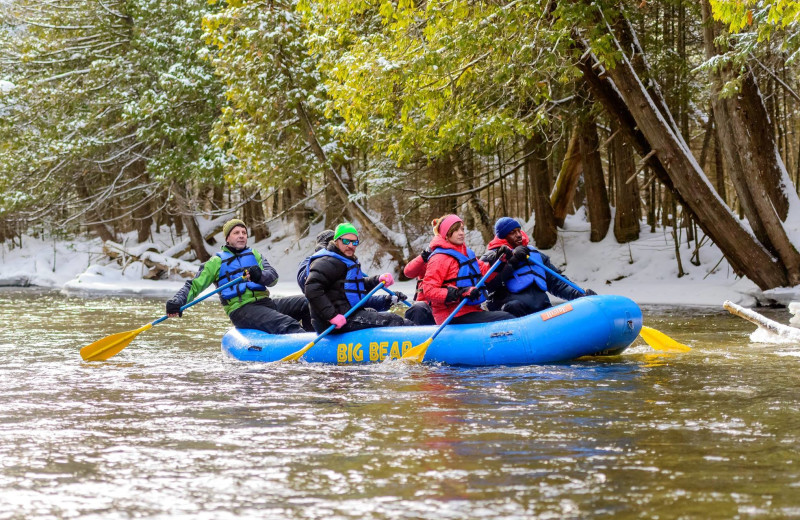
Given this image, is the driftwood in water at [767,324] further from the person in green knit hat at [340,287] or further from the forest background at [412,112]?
the person in green knit hat at [340,287]

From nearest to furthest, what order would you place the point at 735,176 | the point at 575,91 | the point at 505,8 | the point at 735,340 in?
the point at 735,340, the point at 505,8, the point at 735,176, the point at 575,91

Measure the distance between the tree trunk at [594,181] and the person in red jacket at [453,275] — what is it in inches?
357

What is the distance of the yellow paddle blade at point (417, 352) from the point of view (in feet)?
23.8

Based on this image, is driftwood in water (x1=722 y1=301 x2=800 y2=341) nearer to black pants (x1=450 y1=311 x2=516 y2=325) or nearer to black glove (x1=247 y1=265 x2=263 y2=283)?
black pants (x1=450 y1=311 x2=516 y2=325)

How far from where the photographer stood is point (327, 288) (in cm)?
787

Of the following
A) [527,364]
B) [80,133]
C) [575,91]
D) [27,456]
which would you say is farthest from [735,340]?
[80,133]

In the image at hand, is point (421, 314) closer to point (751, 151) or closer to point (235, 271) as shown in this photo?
point (235, 271)

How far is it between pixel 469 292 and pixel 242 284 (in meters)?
2.30

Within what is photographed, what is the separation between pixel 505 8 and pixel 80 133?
1502cm

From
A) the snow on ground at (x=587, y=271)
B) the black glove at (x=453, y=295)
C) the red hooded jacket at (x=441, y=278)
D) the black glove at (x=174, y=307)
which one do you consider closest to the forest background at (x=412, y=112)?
the snow on ground at (x=587, y=271)

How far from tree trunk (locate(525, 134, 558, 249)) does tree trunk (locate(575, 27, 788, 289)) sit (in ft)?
15.8

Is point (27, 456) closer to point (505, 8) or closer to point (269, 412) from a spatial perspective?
point (269, 412)

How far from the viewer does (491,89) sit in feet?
42.7

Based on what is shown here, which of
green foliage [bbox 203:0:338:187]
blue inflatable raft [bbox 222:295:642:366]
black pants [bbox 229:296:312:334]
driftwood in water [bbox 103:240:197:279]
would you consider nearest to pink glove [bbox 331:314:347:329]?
blue inflatable raft [bbox 222:295:642:366]
